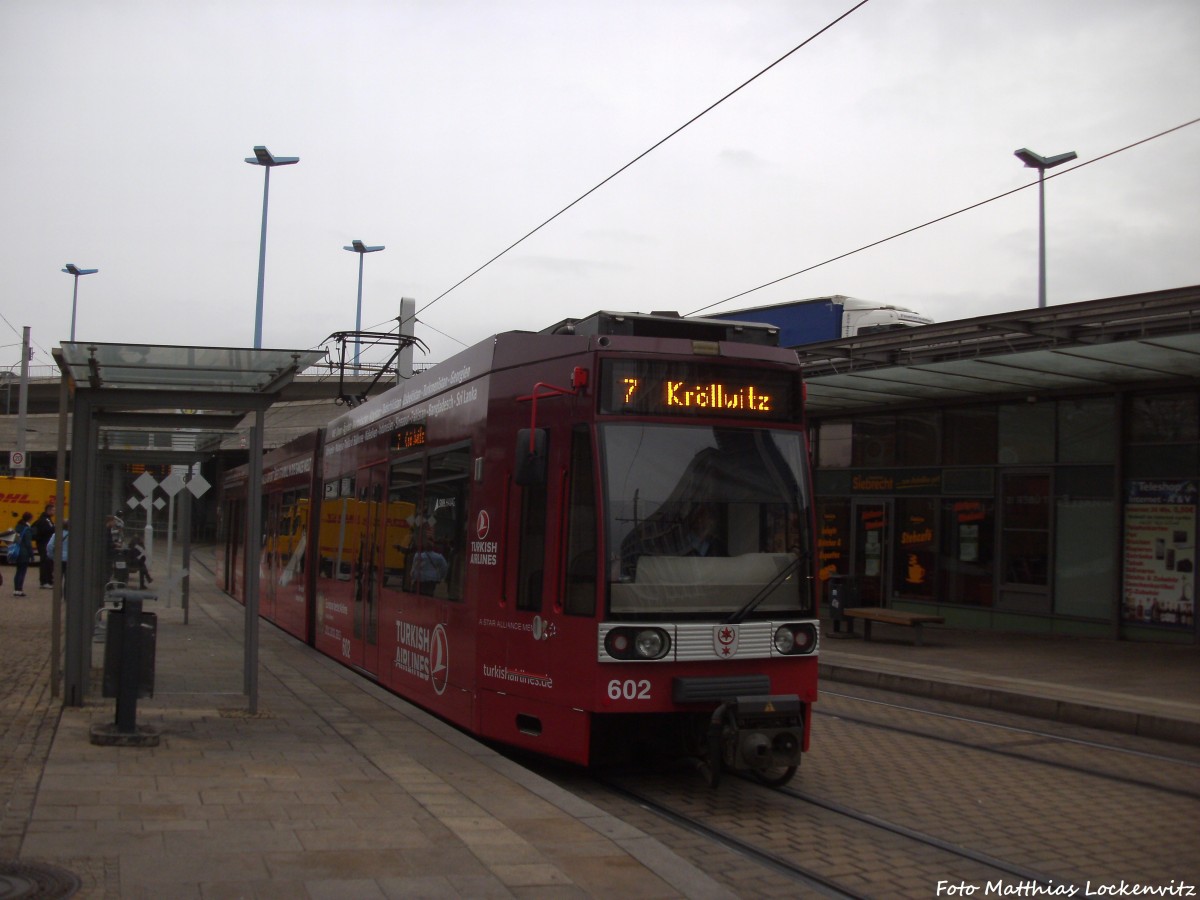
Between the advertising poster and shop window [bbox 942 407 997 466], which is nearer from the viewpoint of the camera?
the advertising poster

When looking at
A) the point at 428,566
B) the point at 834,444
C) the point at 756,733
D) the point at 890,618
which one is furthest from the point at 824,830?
the point at 834,444

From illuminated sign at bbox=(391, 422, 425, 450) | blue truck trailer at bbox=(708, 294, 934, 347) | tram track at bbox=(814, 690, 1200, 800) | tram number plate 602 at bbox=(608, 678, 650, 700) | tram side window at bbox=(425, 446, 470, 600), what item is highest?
blue truck trailer at bbox=(708, 294, 934, 347)

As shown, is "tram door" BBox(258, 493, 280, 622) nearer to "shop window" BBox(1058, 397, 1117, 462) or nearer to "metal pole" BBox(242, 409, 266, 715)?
"metal pole" BBox(242, 409, 266, 715)

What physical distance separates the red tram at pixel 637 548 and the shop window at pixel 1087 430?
11.9 m

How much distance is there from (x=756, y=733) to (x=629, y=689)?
0.83 metres

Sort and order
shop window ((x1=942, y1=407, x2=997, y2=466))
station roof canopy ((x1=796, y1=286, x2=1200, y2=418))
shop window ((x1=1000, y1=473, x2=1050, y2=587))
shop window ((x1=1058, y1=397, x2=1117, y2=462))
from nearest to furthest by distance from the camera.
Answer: station roof canopy ((x1=796, y1=286, x2=1200, y2=418)) → shop window ((x1=1058, y1=397, x2=1117, y2=462)) → shop window ((x1=1000, y1=473, x2=1050, y2=587)) → shop window ((x1=942, y1=407, x2=997, y2=466))

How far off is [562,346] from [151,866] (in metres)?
4.25

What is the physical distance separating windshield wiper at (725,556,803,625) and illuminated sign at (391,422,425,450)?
395cm

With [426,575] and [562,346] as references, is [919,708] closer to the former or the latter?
[426,575]

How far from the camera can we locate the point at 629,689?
295 inches

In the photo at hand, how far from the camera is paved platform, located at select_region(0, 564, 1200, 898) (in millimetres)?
5246

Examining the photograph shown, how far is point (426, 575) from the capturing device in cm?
1012

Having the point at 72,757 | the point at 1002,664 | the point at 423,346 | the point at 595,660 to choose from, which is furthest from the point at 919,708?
the point at 423,346

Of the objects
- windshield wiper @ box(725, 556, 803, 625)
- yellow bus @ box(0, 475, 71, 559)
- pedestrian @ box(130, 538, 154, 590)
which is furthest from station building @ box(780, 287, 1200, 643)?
yellow bus @ box(0, 475, 71, 559)
